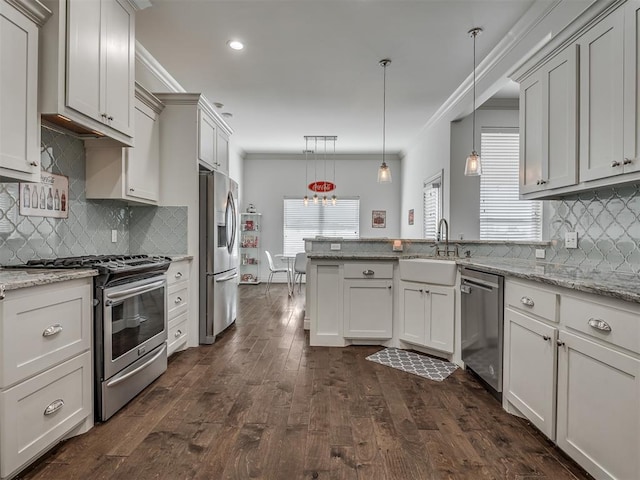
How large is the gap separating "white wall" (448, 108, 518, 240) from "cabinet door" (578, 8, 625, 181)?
2773 millimetres

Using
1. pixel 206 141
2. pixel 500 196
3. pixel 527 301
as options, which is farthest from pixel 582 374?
pixel 500 196

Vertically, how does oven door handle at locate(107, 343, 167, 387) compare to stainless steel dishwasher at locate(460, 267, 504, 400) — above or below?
below

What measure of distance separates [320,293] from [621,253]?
225 cm

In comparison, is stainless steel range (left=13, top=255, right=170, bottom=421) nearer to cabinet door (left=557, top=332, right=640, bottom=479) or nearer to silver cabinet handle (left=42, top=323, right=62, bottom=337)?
silver cabinet handle (left=42, top=323, right=62, bottom=337)

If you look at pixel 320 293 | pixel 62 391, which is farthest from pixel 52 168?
pixel 320 293

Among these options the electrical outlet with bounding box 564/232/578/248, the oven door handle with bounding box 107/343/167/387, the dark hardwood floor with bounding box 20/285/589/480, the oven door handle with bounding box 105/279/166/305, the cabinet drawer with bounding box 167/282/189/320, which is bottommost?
the dark hardwood floor with bounding box 20/285/589/480

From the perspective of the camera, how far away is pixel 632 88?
5.70ft

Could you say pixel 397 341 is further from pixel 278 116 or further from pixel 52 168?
pixel 278 116

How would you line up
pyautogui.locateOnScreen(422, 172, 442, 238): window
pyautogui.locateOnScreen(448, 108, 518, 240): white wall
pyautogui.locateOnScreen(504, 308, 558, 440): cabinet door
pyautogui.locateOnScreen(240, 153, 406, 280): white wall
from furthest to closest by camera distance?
1. pyautogui.locateOnScreen(240, 153, 406, 280): white wall
2. pyautogui.locateOnScreen(422, 172, 442, 238): window
3. pyautogui.locateOnScreen(448, 108, 518, 240): white wall
4. pyautogui.locateOnScreen(504, 308, 558, 440): cabinet door

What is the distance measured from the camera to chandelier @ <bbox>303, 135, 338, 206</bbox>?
262 inches

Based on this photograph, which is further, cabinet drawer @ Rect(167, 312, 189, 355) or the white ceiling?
cabinet drawer @ Rect(167, 312, 189, 355)

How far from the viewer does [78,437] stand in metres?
1.90

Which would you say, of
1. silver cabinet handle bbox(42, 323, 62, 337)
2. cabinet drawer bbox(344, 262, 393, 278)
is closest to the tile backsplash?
silver cabinet handle bbox(42, 323, 62, 337)

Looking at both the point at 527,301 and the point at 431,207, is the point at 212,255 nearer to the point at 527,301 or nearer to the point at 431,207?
the point at 527,301
